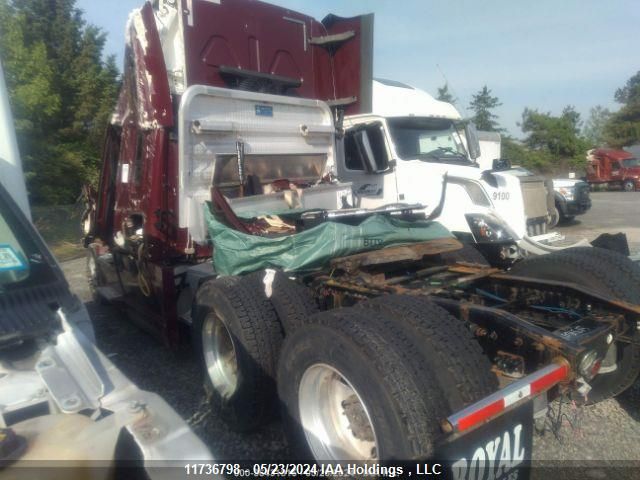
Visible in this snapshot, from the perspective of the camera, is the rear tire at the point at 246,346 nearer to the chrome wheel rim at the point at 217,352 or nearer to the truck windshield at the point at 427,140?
the chrome wheel rim at the point at 217,352

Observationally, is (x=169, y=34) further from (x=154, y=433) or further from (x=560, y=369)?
(x=560, y=369)

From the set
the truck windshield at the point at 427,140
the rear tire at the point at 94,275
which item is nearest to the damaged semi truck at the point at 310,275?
the rear tire at the point at 94,275

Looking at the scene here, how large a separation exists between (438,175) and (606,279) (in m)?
2.68

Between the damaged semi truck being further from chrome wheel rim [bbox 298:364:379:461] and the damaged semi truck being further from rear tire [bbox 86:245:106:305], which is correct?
rear tire [bbox 86:245:106:305]

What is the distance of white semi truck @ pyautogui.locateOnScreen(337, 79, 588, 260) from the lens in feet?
16.6

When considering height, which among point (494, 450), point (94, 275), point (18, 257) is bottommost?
point (94, 275)

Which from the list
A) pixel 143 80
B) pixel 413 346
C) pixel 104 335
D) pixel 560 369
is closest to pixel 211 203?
pixel 143 80

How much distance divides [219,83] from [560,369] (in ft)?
14.0

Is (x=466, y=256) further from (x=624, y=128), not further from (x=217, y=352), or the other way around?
(x=624, y=128)

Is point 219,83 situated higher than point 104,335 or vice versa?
point 219,83

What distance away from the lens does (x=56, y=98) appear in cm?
1538

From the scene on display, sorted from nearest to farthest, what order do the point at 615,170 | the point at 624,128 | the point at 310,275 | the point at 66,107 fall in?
the point at 310,275 → the point at 66,107 → the point at 615,170 → the point at 624,128

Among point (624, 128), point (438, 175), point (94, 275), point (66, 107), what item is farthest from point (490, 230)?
point (624, 128)

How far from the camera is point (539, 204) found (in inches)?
258
